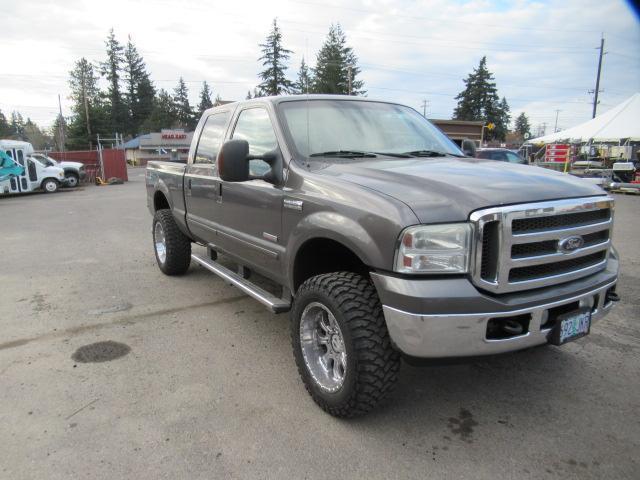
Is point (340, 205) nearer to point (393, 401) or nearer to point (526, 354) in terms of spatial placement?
point (393, 401)

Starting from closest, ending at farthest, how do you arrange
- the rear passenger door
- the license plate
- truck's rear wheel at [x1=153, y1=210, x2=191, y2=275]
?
the license plate < the rear passenger door < truck's rear wheel at [x1=153, y1=210, x2=191, y2=275]

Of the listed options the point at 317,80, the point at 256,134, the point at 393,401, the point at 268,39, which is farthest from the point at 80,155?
the point at 268,39

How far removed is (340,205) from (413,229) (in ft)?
1.87

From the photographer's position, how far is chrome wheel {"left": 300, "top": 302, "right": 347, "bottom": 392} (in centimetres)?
298

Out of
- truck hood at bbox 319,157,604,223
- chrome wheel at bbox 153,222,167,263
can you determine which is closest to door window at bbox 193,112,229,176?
chrome wheel at bbox 153,222,167,263

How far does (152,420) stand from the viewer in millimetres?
2963

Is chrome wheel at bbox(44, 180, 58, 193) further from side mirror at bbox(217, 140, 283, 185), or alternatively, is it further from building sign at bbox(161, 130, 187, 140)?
building sign at bbox(161, 130, 187, 140)

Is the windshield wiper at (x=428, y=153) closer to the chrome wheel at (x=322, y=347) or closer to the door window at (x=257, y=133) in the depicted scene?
the door window at (x=257, y=133)

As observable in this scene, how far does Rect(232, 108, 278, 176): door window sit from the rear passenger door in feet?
1.21

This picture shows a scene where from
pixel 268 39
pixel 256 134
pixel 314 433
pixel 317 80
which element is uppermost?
pixel 268 39

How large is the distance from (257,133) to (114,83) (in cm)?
9635

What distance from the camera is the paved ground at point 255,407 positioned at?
101 inches

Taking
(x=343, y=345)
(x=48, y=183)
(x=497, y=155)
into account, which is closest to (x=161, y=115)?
(x=48, y=183)

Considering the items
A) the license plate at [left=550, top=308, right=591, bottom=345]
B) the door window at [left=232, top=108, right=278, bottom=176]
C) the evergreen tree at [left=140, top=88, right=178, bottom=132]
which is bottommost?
the license plate at [left=550, top=308, right=591, bottom=345]
